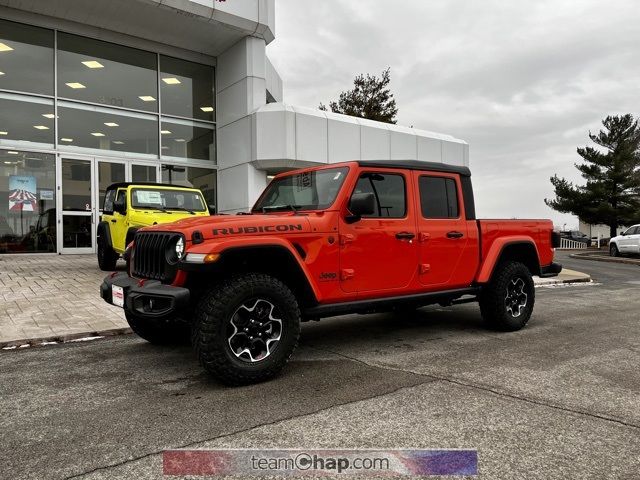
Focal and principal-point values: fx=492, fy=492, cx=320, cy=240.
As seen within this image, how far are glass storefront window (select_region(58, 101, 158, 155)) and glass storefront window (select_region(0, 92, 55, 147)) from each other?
1.10ft

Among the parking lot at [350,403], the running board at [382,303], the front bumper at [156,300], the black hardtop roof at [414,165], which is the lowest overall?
the parking lot at [350,403]

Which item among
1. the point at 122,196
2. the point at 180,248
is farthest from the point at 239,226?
the point at 122,196

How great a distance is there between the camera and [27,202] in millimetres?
14469

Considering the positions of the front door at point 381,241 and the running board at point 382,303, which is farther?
the front door at point 381,241

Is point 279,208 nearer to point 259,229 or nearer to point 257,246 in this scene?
point 259,229

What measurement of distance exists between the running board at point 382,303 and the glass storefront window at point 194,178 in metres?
12.6

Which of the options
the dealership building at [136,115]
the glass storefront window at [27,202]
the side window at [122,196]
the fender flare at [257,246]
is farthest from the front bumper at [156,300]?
the dealership building at [136,115]

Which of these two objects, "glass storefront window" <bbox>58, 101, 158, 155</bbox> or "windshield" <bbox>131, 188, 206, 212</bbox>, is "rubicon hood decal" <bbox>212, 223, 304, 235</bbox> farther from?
"glass storefront window" <bbox>58, 101, 158, 155</bbox>

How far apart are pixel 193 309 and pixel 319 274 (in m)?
1.11

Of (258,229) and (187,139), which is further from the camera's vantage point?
(187,139)

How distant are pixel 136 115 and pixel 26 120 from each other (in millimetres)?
3313

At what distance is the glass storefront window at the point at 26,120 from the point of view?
14.5m

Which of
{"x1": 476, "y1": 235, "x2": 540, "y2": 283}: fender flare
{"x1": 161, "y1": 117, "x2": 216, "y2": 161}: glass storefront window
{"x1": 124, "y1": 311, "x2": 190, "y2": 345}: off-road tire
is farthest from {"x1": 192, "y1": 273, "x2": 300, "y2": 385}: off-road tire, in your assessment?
{"x1": 161, "y1": 117, "x2": 216, "y2": 161}: glass storefront window

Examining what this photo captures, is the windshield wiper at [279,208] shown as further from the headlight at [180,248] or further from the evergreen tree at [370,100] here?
the evergreen tree at [370,100]
